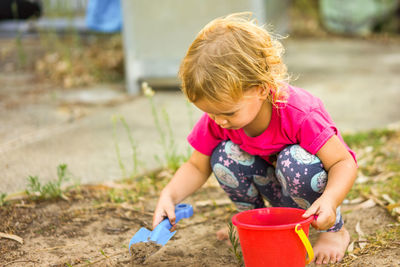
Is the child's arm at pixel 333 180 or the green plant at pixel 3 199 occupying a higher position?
the child's arm at pixel 333 180

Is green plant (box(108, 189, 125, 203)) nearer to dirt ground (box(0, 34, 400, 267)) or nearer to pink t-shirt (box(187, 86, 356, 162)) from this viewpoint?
dirt ground (box(0, 34, 400, 267))

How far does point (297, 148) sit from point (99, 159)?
1528 mm

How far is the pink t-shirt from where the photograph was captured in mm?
1961

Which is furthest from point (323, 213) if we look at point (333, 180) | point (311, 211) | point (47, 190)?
point (47, 190)

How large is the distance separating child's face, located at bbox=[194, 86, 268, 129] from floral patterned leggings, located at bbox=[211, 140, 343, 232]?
227 millimetres

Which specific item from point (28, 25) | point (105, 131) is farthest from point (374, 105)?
point (28, 25)

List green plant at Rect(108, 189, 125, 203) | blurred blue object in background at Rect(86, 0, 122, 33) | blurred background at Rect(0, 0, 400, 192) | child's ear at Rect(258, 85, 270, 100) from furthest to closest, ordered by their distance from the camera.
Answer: blurred blue object in background at Rect(86, 0, 122, 33) < blurred background at Rect(0, 0, 400, 192) < green plant at Rect(108, 189, 125, 203) < child's ear at Rect(258, 85, 270, 100)

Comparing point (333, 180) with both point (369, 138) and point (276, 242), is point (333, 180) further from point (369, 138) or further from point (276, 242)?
point (369, 138)

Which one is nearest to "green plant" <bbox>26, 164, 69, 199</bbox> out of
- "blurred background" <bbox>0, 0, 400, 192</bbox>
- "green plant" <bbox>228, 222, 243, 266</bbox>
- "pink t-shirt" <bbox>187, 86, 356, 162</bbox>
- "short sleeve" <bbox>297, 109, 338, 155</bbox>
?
"blurred background" <bbox>0, 0, 400, 192</bbox>

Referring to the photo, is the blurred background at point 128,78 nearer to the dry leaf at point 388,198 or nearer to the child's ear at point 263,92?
the child's ear at point 263,92

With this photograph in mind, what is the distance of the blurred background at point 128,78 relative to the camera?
10.9 feet

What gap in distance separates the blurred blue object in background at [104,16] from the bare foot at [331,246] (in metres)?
4.04

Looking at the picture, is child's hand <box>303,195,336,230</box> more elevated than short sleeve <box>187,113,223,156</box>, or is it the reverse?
short sleeve <box>187,113,223,156</box>

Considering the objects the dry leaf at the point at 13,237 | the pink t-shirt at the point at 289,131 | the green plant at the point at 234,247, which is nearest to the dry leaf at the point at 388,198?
the pink t-shirt at the point at 289,131
